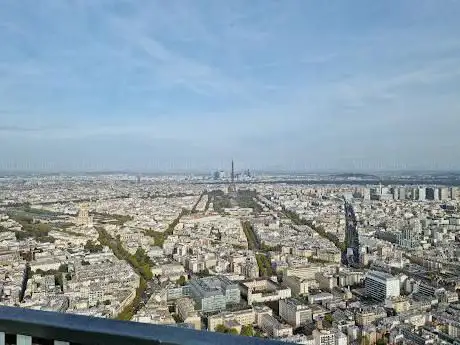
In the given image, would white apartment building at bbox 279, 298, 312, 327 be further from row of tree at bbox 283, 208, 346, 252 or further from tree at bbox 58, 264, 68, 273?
row of tree at bbox 283, 208, 346, 252

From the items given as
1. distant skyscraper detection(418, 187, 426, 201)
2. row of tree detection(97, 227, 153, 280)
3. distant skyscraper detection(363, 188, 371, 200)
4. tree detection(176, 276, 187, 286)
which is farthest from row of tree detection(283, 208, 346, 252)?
row of tree detection(97, 227, 153, 280)

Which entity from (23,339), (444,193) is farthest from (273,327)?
(444,193)

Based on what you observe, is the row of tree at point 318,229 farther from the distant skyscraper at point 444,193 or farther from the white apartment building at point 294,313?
the white apartment building at point 294,313

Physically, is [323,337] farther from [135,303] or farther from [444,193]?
[444,193]

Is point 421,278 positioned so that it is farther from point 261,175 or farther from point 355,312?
point 261,175

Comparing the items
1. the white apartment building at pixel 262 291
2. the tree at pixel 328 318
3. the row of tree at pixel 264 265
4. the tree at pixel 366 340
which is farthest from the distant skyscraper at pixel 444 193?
the tree at pixel 366 340
